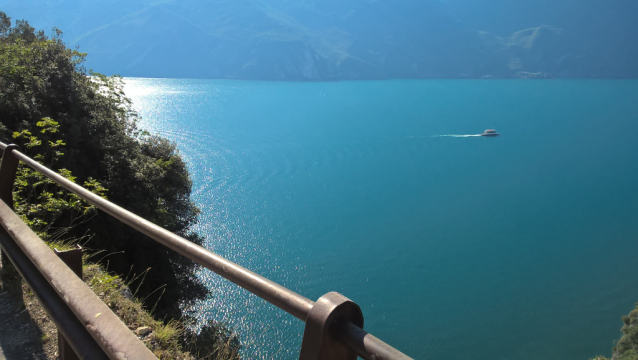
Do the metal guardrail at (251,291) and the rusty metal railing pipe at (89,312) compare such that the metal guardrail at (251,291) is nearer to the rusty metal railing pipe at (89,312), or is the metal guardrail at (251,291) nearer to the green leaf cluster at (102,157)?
the rusty metal railing pipe at (89,312)

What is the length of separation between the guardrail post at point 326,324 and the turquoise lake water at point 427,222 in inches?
688

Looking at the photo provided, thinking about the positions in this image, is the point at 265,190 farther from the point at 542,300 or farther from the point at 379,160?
the point at 542,300

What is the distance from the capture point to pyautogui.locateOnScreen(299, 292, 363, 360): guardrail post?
714 millimetres

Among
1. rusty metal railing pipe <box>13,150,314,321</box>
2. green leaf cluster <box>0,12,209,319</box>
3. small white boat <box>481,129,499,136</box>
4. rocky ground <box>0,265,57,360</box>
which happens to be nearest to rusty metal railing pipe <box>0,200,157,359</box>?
rusty metal railing pipe <box>13,150,314,321</box>

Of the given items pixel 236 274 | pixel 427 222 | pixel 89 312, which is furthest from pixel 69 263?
pixel 427 222

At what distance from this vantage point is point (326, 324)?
708 mm

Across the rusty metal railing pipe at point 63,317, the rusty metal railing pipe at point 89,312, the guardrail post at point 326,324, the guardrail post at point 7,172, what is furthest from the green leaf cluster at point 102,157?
the guardrail post at point 326,324

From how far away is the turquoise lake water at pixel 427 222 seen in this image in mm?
20281

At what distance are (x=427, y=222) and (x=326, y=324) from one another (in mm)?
31474

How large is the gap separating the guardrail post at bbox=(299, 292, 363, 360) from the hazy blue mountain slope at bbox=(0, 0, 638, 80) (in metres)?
128

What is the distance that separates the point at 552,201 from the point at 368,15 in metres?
152

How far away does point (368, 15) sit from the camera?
553 feet

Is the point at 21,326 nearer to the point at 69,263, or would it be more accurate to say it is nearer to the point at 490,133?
the point at 69,263

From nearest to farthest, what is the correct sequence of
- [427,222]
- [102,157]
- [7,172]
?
[7,172] → [102,157] → [427,222]
